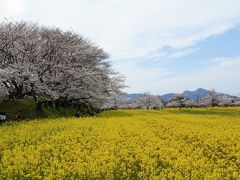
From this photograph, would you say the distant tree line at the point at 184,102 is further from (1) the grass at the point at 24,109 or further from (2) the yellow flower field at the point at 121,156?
(2) the yellow flower field at the point at 121,156

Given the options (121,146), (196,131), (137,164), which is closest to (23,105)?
(196,131)

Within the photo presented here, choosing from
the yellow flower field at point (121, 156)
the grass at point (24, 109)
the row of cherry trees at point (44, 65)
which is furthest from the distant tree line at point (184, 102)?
the yellow flower field at point (121, 156)

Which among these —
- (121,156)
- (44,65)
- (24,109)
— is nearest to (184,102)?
(44,65)

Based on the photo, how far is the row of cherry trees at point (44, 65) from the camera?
3890 cm

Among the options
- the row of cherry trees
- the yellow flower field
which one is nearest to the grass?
the row of cherry trees

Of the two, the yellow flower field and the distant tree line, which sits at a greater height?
the distant tree line

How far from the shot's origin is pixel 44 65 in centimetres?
4291

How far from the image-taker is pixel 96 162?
47.4 feet

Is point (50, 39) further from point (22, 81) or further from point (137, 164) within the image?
point (137, 164)

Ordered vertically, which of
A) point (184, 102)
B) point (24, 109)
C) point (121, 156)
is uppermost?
point (184, 102)

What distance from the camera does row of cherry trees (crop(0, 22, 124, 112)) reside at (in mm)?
38900

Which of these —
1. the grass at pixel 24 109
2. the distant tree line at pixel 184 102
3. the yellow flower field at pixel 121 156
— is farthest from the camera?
the distant tree line at pixel 184 102

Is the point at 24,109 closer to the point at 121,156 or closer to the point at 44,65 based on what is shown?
the point at 44,65

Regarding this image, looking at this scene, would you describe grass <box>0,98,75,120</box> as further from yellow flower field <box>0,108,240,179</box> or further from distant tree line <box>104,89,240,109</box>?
distant tree line <box>104,89,240,109</box>
